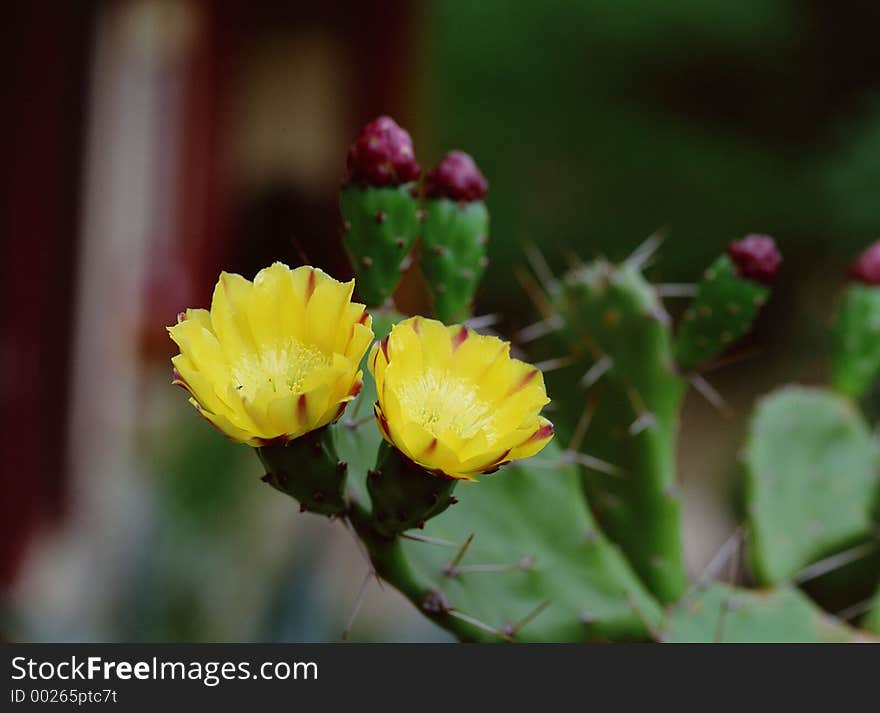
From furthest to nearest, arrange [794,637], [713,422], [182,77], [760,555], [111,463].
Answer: [713,422]
[182,77]
[111,463]
[760,555]
[794,637]

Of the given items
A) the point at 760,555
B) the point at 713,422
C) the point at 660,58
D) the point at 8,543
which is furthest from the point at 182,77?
the point at 760,555

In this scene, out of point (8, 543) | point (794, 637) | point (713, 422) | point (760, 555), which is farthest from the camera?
point (713, 422)

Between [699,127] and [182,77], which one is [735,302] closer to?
[182,77]

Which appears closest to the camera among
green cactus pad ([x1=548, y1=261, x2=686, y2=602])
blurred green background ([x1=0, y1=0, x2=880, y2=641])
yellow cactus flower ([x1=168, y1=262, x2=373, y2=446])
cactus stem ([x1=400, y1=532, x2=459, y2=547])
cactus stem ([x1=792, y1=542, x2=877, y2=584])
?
yellow cactus flower ([x1=168, y1=262, x2=373, y2=446])

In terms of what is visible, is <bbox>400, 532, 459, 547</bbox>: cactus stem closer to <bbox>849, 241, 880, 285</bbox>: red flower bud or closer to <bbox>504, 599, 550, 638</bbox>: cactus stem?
<bbox>504, 599, 550, 638</bbox>: cactus stem

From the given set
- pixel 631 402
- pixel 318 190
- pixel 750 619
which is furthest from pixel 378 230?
pixel 318 190

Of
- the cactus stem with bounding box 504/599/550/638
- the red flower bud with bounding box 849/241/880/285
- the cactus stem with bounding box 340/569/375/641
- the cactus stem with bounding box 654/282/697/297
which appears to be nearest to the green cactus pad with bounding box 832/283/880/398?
the red flower bud with bounding box 849/241/880/285
